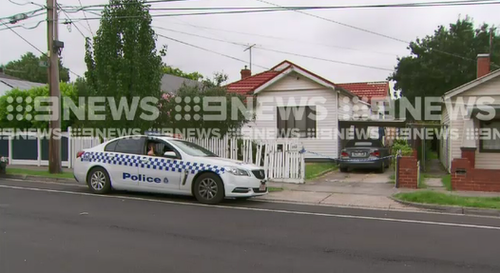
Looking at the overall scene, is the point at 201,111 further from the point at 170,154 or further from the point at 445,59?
the point at 445,59

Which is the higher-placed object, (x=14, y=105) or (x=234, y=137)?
(x=14, y=105)

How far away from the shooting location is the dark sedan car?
16.1 m

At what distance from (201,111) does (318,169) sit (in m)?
5.54

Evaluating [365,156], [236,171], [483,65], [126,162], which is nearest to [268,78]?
[365,156]

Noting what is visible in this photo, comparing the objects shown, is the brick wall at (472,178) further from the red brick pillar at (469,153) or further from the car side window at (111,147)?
the car side window at (111,147)

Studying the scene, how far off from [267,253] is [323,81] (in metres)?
14.7

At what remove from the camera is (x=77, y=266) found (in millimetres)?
5062

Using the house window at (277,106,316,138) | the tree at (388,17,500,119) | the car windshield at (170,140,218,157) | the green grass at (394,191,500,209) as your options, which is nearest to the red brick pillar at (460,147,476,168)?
the green grass at (394,191,500,209)

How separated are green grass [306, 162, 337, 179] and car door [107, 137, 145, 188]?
6295mm

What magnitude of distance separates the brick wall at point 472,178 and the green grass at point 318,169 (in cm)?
456

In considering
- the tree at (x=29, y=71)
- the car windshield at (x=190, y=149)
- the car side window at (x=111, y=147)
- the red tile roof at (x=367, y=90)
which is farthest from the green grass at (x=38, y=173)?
the tree at (x=29, y=71)

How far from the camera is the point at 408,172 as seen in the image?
1245cm

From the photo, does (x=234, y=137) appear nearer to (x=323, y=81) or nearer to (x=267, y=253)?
(x=323, y=81)

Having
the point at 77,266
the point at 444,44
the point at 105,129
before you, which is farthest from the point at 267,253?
the point at 444,44
